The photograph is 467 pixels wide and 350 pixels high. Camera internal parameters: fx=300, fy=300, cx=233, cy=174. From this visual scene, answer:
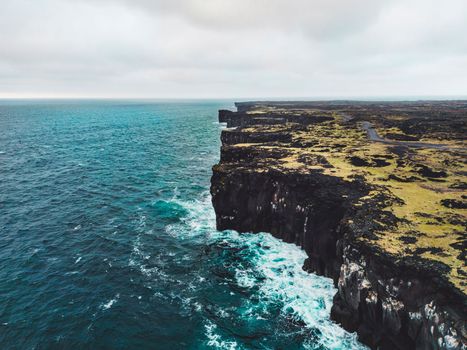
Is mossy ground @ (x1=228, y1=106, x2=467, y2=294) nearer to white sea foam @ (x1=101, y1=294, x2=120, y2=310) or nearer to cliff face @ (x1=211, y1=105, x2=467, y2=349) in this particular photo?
cliff face @ (x1=211, y1=105, x2=467, y2=349)

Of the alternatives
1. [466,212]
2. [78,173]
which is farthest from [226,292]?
[78,173]

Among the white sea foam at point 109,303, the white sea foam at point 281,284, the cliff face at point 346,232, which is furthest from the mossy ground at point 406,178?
the white sea foam at point 109,303

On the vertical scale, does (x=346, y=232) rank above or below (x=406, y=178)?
below

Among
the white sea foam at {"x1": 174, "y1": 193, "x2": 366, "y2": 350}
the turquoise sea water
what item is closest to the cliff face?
the white sea foam at {"x1": 174, "y1": 193, "x2": 366, "y2": 350}

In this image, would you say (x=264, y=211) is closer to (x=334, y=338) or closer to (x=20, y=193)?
(x=334, y=338)

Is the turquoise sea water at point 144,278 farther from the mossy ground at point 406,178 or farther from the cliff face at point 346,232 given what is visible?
the mossy ground at point 406,178

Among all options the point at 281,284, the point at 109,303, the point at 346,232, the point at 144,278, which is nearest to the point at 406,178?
the point at 346,232

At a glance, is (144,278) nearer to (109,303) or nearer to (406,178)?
(109,303)
